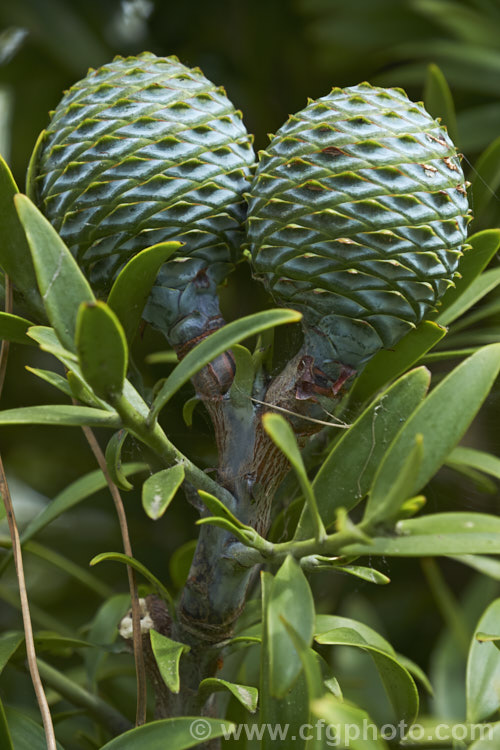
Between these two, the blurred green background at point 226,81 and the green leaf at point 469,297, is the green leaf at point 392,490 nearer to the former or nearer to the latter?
the green leaf at point 469,297

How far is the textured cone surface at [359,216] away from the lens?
0.46m

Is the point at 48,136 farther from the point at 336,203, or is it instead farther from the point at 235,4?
the point at 235,4

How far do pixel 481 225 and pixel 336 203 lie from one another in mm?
390

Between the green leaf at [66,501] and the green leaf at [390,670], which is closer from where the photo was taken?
the green leaf at [390,670]

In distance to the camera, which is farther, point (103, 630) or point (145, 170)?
point (103, 630)

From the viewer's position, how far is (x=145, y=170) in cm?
48

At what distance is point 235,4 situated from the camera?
4.83 ft

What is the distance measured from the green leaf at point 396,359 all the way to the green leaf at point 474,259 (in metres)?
0.04

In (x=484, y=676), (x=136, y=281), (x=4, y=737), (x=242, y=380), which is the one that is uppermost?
(x=136, y=281)

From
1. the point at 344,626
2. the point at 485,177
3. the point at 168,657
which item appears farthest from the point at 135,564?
the point at 485,177

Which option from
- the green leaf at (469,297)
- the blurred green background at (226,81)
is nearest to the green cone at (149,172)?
the green leaf at (469,297)

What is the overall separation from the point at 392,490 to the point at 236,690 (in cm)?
22

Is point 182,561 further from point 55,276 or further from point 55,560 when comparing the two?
point 55,276

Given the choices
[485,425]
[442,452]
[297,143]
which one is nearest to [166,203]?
[297,143]
